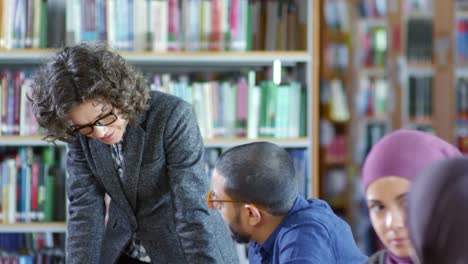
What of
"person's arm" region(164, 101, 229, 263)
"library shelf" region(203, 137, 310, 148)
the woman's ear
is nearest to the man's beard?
the woman's ear

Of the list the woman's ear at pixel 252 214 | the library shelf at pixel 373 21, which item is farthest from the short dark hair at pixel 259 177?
the library shelf at pixel 373 21

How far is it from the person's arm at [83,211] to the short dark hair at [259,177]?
49 cm

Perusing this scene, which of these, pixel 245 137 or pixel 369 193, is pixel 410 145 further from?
pixel 245 137

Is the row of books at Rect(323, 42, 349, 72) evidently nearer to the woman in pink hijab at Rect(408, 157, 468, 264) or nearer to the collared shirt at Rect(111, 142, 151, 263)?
the collared shirt at Rect(111, 142, 151, 263)

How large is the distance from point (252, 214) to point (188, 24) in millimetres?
1838

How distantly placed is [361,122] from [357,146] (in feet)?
0.49

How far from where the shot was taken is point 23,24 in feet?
11.7

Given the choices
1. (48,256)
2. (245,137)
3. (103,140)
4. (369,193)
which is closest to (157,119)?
(103,140)

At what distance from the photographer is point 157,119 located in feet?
7.02

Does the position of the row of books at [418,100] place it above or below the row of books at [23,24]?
below

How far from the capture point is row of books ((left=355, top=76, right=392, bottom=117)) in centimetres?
499

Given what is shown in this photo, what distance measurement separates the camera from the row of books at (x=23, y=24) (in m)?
3.54

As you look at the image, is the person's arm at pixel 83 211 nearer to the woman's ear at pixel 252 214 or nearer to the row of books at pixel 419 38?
the woman's ear at pixel 252 214

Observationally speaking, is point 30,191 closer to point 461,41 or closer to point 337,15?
point 337,15
